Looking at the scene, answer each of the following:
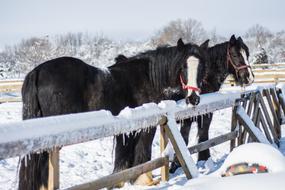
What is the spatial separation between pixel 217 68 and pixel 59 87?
398 centimetres

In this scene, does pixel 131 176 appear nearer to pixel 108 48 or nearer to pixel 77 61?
pixel 77 61

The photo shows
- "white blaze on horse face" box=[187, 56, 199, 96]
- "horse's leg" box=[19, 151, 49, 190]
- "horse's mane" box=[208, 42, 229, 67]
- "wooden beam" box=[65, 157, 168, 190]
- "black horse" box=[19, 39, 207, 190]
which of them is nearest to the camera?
"wooden beam" box=[65, 157, 168, 190]

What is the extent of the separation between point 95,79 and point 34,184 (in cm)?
175

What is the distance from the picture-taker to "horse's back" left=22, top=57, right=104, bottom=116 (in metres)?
4.38

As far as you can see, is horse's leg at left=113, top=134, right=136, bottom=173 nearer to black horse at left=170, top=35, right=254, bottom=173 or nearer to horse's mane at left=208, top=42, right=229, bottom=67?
black horse at left=170, top=35, right=254, bottom=173

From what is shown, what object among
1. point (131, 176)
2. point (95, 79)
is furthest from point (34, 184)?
point (95, 79)

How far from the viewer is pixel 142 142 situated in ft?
17.3

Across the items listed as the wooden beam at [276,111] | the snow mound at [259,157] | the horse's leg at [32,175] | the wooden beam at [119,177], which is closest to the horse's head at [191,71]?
the wooden beam at [119,177]

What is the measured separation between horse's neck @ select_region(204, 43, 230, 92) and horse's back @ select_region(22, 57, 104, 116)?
3.30m

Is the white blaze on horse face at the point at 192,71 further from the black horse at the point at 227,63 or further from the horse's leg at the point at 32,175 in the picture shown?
the horse's leg at the point at 32,175

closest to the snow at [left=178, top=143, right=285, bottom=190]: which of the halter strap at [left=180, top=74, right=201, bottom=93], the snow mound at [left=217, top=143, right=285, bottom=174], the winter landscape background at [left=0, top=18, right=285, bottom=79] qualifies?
the snow mound at [left=217, top=143, right=285, bottom=174]

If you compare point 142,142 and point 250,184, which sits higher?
point 250,184

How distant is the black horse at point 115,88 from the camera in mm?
4344

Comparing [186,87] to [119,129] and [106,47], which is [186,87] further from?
[106,47]
